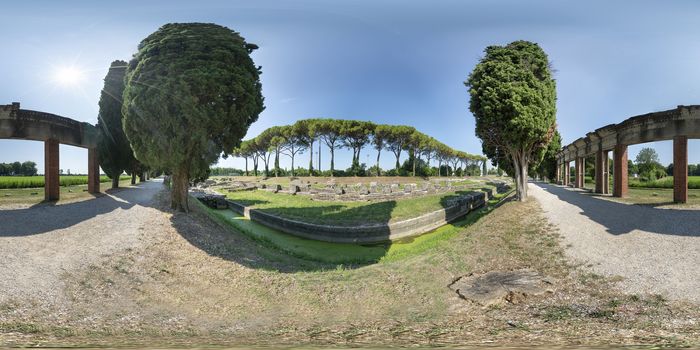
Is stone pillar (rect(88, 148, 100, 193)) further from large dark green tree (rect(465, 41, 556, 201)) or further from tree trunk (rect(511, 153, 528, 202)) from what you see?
tree trunk (rect(511, 153, 528, 202))

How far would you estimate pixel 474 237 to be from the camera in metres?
11.8

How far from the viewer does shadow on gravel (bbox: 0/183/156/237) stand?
10.1 metres

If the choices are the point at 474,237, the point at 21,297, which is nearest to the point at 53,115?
the point at 21,297

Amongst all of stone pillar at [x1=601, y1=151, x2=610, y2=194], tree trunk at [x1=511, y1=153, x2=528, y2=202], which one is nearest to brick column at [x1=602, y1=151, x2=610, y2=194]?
stone pillar at [x1=601, y1=151, x2=610, y2=194]

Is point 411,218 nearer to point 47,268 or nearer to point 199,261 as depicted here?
point 199,261

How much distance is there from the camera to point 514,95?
46.8 feet

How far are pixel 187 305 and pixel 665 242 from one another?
491 inches

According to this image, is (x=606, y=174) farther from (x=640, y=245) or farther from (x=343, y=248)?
(x=343, y=248)

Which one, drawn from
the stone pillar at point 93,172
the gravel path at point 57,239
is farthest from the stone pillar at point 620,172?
the stone pillar at point 93,172

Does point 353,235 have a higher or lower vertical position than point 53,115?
lower

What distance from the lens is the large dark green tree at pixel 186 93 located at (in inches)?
469

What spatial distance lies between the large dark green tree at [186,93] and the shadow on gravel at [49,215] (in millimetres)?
3079

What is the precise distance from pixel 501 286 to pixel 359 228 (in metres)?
9.32

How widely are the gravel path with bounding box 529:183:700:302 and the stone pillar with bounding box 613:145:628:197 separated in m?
5.74
